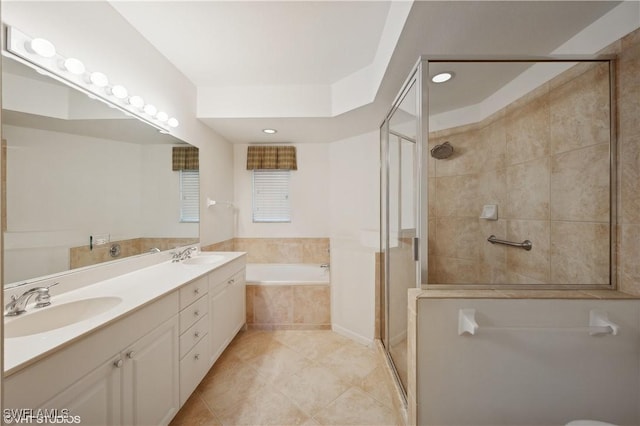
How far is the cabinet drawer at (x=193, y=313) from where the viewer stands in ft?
5.15

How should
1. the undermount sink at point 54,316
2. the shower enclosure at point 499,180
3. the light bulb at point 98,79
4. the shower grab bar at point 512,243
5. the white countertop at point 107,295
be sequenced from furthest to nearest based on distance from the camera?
1. the shower grab bar at point 512,243
2. the light bulb at point 98,79
3. the shower enclosure at point 499,180
4. the undermount sink at point 54,316
5. the white countertop at point 107,295

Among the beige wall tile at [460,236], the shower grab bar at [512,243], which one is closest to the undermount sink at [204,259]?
the beige wall tile at [460,236]

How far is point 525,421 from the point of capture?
1.20 meters

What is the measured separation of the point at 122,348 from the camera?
1170 mm

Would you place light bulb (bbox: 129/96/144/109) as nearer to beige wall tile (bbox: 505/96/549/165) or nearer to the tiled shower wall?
beige wall tile (bbox: 505/96/549/165)

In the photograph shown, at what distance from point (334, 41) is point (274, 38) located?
42cm

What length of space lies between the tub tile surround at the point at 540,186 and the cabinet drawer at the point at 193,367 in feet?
5.04

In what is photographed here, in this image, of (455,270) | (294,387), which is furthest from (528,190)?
(294,387)

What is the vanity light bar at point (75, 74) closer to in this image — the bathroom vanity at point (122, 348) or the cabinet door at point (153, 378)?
the bathroom vanity at point (122, 348)

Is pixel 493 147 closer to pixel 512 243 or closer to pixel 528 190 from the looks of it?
pixel 528 190

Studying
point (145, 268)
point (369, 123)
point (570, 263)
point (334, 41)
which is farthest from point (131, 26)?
point (570, 263)

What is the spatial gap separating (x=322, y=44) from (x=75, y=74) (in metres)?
1.49

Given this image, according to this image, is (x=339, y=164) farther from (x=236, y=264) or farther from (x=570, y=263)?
(x=570, y=263)

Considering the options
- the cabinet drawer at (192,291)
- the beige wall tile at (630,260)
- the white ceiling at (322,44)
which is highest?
the white ceiling at (322,44)
